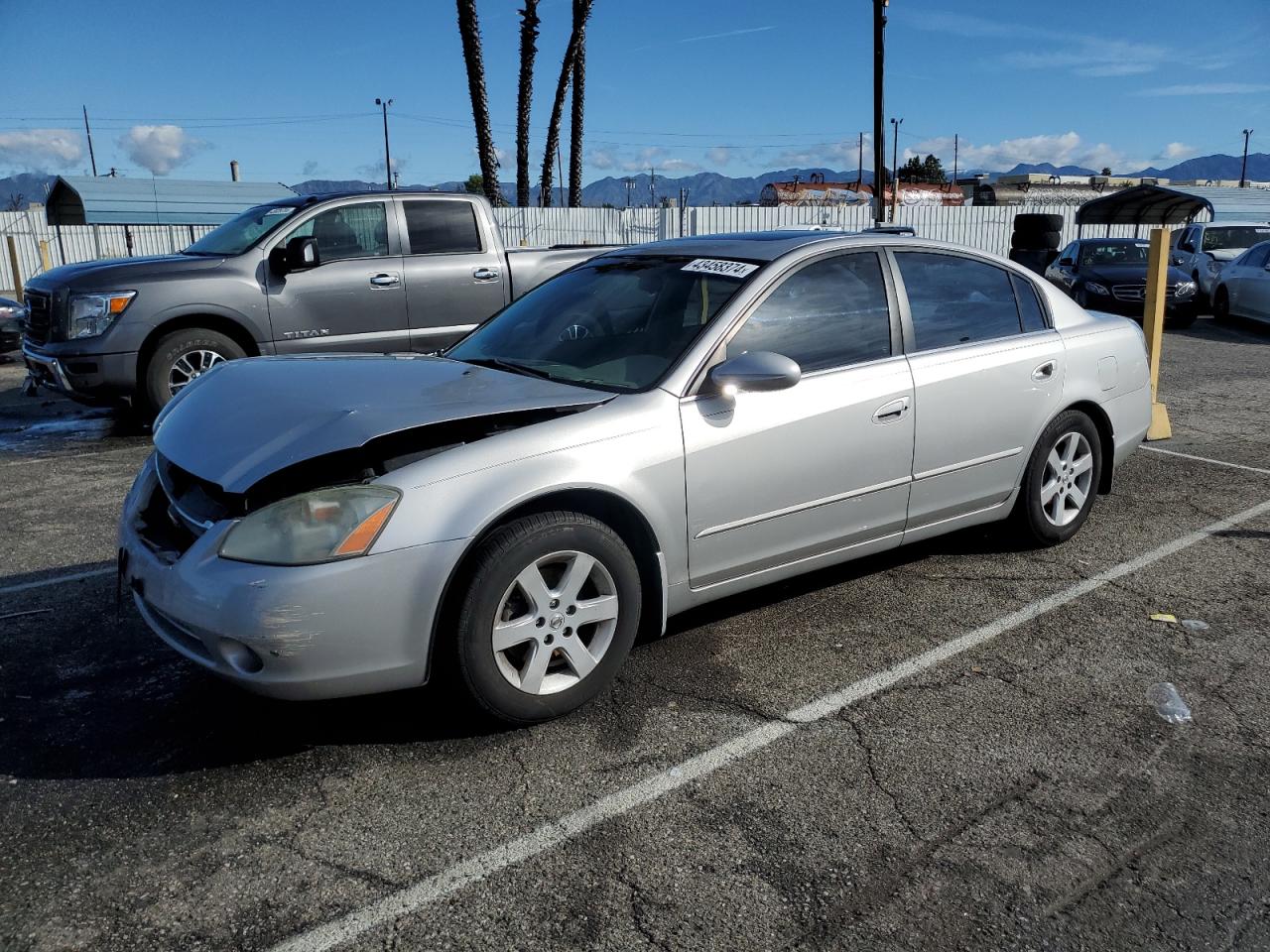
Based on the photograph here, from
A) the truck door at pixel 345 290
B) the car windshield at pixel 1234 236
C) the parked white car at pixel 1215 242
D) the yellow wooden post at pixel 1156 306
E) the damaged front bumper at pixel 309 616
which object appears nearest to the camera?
the damaged front bumper at pixel 309 616

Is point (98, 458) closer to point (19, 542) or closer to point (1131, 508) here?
point (19, 542)

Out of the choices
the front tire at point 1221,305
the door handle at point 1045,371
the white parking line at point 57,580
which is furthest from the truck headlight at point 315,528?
the front tire at point 1221,305

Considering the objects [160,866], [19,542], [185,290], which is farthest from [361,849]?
[185,290]

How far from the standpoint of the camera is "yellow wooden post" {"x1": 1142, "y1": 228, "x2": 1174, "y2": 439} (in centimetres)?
702

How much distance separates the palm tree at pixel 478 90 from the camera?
22969 millimetres

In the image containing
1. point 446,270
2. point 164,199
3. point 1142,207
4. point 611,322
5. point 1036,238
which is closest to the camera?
point 611,322

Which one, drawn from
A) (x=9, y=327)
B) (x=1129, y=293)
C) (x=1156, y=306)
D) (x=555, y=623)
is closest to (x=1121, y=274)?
(x=1129, y=293)

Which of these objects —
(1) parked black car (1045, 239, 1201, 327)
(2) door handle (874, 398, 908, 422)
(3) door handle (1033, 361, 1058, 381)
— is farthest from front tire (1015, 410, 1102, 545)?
(1) parked black car (1045, 239, 1201, 327)

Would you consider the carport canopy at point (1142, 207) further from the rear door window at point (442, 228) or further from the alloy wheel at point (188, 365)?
the alloy wheel at point (188, 365)

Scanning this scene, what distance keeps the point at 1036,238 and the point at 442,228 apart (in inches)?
629

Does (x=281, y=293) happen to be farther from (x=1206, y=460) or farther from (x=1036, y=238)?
(x=1036, y=238)

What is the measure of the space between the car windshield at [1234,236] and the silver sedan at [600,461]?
Result: 54.4ft

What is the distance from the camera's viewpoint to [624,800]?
2934 millimetres

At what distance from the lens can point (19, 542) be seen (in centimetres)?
536
